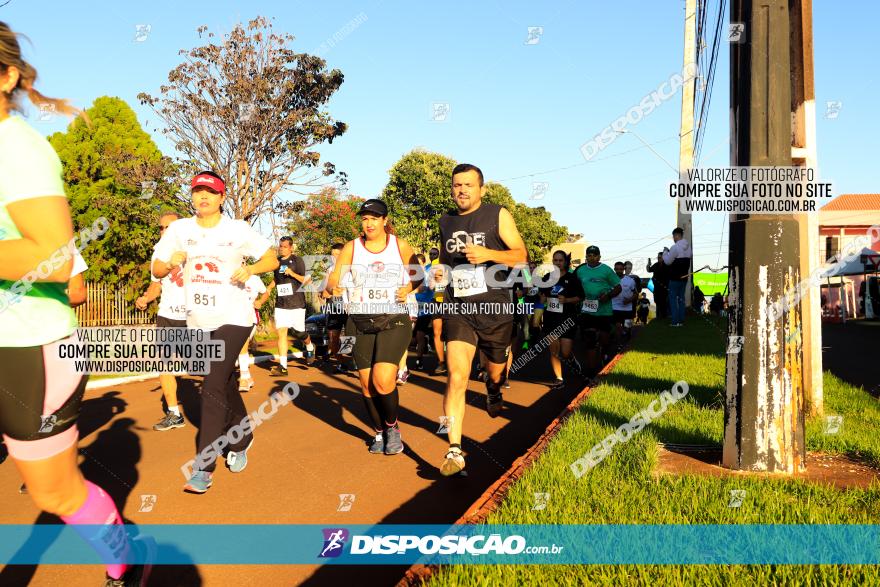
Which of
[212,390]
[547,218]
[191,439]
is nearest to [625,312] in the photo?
[191,439]

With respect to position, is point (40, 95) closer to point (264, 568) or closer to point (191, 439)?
point (264, 568)

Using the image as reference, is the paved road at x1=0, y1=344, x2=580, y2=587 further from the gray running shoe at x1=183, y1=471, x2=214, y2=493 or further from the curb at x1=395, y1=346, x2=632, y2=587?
the curb at x1=395, y1=346, x2=632, y2=587

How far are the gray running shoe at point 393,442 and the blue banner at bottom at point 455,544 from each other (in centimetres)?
193

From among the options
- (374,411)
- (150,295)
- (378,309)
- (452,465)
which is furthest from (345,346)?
(452,465)

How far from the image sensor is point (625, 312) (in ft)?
49.0

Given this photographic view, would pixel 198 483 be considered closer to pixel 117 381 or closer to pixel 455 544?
pixel 455 544

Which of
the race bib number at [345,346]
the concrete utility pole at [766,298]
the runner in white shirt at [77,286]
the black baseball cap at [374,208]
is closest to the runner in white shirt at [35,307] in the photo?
the runner in white shirt at [77,286]

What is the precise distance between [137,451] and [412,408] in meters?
3.35

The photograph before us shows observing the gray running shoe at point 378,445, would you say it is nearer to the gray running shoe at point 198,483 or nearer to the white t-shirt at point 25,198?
the gray running shoe at point 198,483

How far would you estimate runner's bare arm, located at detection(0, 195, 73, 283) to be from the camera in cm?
230

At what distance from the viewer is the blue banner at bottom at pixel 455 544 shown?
3053 millimetres

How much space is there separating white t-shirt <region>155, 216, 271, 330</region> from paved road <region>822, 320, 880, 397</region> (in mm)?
6894

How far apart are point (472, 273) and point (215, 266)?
2.09 meters

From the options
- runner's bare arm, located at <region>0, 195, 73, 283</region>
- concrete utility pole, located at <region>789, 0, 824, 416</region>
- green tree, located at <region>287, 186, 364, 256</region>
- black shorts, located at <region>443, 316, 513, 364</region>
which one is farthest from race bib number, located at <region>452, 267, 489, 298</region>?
green tree, located at <region>287, 186, 364, 256</region>
